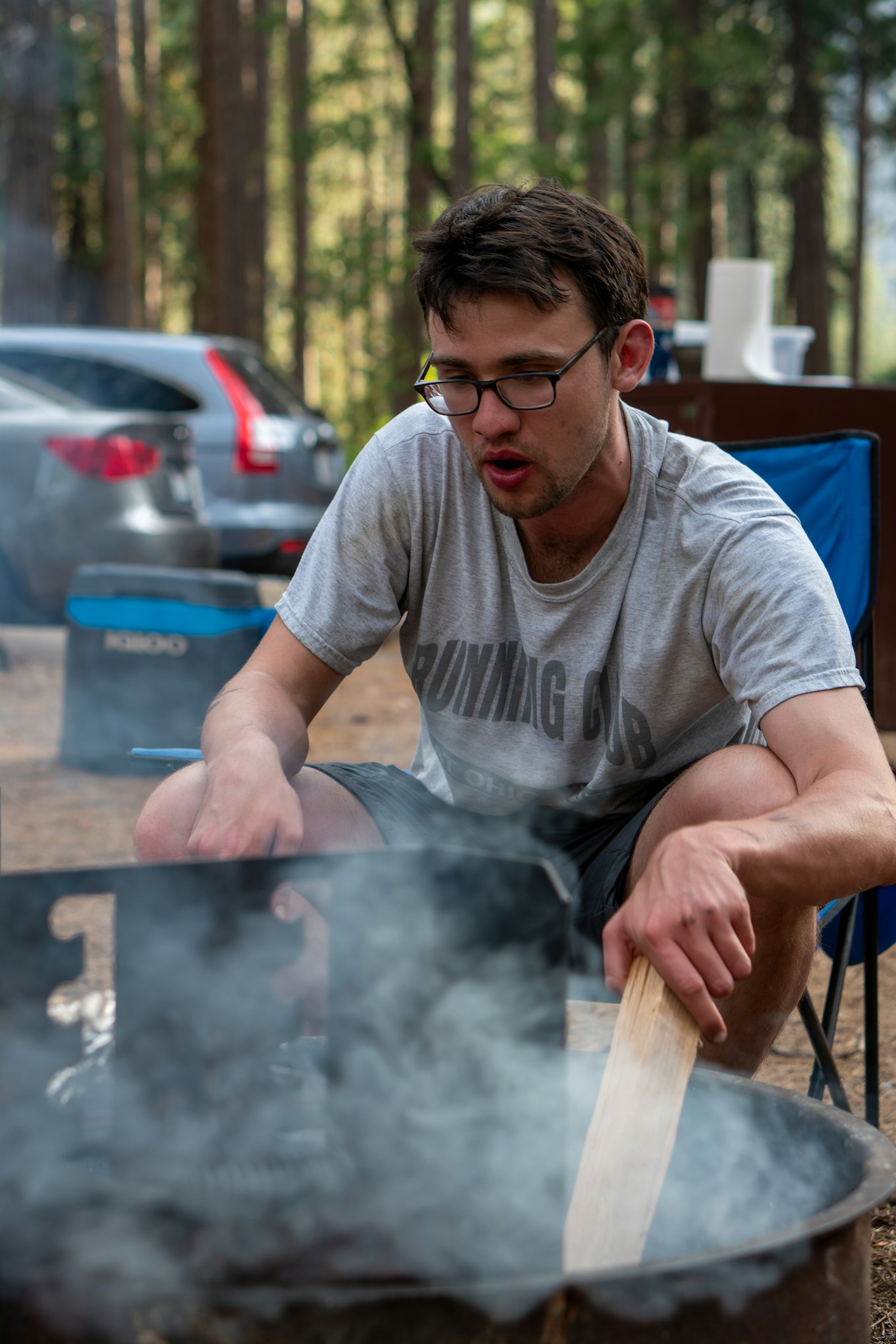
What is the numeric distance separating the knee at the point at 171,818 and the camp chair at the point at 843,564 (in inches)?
36.1

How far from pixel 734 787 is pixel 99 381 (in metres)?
7.04

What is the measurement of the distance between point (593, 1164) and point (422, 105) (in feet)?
47.5

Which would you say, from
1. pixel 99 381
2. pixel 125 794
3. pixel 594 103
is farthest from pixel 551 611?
pixel 594 103

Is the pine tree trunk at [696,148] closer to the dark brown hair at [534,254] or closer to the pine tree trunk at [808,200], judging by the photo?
the pine tree trunk at [808,200]

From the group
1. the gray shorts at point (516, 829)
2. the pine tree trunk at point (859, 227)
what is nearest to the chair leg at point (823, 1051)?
the gray shorts at point (516, 829)

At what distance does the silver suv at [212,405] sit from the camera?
320 inches

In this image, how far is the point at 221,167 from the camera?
Answer: 14.1 meters

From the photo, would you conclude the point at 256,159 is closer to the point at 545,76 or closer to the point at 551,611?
the point at 545,76

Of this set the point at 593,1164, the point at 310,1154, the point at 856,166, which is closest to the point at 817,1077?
the point at 593,1164

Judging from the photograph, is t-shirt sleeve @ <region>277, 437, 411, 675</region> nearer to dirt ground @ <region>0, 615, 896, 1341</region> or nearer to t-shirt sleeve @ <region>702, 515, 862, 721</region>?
t-shirt sleeve @ <region>702, 515, 862, 721</region>

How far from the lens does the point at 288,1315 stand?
966mm

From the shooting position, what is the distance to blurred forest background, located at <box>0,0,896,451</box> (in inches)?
550

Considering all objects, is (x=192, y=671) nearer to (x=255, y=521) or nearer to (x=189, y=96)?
(x=255, y=521)

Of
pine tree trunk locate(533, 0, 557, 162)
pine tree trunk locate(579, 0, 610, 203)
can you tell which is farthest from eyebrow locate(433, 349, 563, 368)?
pine tree trunk locate(579, 0, 610, 203)
